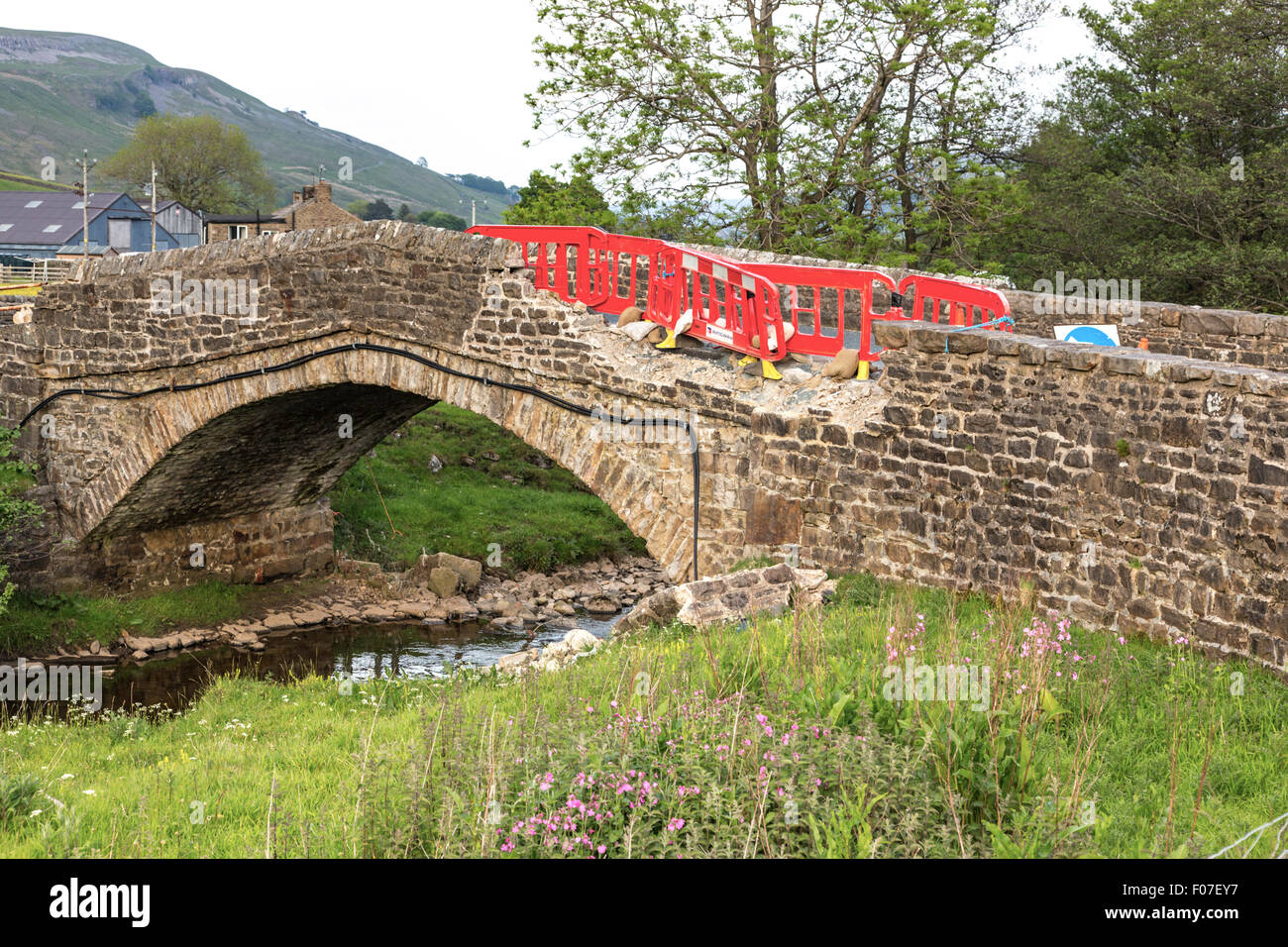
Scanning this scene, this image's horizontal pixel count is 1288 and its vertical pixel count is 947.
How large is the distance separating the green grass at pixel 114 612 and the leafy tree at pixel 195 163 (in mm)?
54220

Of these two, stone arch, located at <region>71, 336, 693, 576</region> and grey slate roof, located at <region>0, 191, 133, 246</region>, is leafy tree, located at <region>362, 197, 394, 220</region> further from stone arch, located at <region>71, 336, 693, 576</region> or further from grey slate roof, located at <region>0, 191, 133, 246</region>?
stone arch, located at <region>71, 336, 693, 576</region>

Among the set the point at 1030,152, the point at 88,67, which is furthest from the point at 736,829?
the point at 88,67

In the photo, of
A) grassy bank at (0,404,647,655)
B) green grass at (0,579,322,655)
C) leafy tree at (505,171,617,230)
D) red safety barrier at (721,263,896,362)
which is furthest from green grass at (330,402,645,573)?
red safety barrier at (721,263,896,362)

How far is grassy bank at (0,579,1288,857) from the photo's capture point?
14.3 ft

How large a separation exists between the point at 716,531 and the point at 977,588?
2730 mm

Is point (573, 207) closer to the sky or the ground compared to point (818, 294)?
closer to the sky

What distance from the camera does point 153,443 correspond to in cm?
1523

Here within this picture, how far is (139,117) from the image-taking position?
151125 mm

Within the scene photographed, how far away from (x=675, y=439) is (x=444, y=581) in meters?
9.17

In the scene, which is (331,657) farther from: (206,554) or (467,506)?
(467,506)

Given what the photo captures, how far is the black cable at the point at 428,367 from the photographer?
34.4 ft

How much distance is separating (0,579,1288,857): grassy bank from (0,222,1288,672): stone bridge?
0.88 metres

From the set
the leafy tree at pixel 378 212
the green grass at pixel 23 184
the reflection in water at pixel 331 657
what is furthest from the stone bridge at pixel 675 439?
the leafy tree at pixel 378 212

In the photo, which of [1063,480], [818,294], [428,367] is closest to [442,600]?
[428,367]
